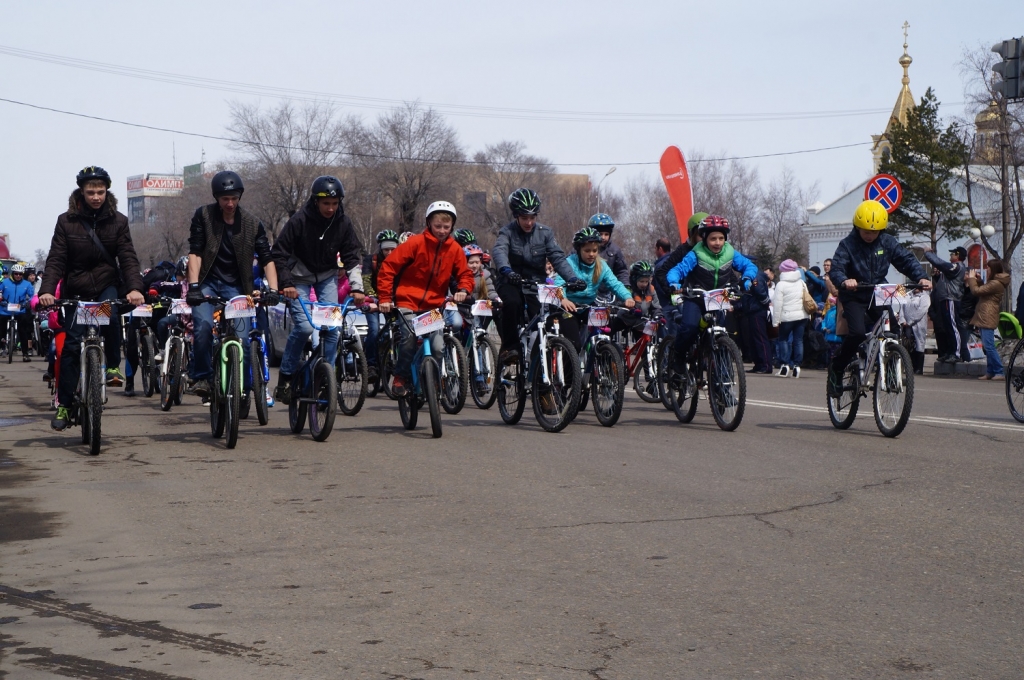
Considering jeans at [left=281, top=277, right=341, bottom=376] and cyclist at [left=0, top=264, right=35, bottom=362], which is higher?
cyclist at [left=0, top=264, right=35, bottom=362]

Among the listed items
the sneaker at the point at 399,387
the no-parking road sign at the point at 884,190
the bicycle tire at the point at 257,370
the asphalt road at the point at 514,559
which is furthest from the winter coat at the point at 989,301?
the bicycle tire at the point at 257,370

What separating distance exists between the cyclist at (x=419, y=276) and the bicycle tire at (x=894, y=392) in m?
3.37

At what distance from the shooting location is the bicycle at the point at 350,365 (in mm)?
11195

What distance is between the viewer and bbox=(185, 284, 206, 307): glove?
383 inches

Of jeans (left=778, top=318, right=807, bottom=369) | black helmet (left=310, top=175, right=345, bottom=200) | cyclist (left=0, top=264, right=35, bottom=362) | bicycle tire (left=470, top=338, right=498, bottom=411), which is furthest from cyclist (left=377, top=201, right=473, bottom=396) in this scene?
cyclist (left=0, top=264, right=35, bottom=362)

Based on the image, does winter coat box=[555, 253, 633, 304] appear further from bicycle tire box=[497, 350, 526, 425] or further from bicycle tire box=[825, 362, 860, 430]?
bicycle tire box=[825, 362, 860, 430]

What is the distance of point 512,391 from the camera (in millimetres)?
11570

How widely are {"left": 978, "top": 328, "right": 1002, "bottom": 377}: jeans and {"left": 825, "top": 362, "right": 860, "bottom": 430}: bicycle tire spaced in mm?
8521

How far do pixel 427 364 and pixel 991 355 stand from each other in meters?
11.5

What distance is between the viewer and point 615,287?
1201cm

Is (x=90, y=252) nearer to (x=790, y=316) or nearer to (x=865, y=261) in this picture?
(x=865, y=261)

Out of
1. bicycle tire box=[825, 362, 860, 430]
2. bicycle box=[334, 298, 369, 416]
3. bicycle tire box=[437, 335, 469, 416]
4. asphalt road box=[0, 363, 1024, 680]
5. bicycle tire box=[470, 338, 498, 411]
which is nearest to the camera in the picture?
asphalt road box=[0, 363, 1024, 680]

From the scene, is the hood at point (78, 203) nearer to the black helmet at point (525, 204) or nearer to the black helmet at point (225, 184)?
the black helmet at point (225, 184)

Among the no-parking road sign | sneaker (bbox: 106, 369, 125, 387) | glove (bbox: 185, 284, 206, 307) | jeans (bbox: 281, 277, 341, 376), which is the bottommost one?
sneaker (bbox: 106, 369, 125, 387)
